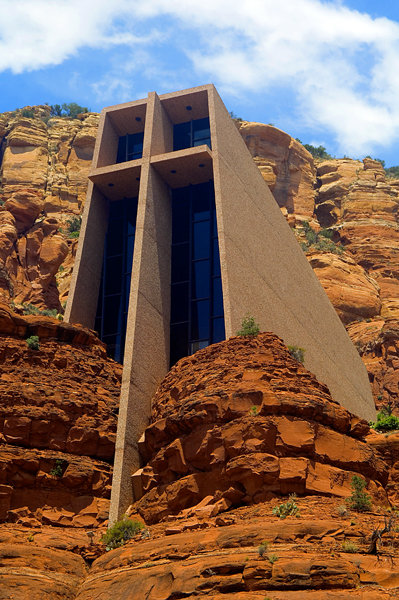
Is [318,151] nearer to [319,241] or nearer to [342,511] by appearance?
[319,241]

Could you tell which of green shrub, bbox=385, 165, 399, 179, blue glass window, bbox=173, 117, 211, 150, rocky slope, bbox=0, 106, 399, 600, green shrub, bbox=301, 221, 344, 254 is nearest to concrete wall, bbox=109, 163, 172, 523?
rocky slope, bbox=0, 106, 399, 600

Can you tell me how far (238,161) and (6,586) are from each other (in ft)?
76.8

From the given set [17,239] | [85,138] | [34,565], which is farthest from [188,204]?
[85,138]

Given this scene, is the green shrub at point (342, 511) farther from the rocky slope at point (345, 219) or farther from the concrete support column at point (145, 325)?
the rocky slope at point (345, 219)

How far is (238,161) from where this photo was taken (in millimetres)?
35406

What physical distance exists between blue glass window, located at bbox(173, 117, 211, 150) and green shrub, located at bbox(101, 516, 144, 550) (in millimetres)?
20688

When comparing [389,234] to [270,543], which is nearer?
[270,543]

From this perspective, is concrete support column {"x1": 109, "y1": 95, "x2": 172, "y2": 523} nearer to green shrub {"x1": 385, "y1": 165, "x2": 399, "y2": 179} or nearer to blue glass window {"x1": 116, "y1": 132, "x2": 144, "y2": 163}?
blue glass window {"x1": 116, "y1": 132, "x2": 144, "y2": 163}

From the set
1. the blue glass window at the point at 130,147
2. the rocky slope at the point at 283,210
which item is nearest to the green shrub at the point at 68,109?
the rocky slope at the point at 283,210

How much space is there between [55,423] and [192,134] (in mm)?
17680

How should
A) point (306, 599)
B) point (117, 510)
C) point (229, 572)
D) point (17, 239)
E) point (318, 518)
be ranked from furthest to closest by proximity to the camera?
1. point (17, 239)
2. point (117, 510)
3. point (318, 518)
4. point (229, 572)
5. point (306, 599)

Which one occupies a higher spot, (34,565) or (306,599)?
(34,565)

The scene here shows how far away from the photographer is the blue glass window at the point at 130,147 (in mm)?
36750

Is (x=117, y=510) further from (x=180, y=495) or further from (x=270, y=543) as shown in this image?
(x=270, y=543)
